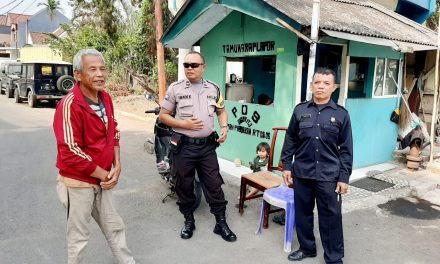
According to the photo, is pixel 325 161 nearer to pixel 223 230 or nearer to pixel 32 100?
pixel 223 230

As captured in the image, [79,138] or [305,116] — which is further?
[305,116]

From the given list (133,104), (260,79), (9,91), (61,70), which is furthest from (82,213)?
(9,91)

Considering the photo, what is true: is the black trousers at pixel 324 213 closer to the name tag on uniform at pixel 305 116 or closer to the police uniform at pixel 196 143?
the name tag on uniform at pixel 305 116

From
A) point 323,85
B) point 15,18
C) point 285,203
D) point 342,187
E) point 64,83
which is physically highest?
point 15,18

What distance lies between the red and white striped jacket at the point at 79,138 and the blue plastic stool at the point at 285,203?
1.82 m

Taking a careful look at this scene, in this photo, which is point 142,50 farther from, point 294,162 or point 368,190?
point 294,162

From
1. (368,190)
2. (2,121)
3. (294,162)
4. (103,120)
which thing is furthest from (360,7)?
(2,121)

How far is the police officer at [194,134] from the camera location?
3.62 meters

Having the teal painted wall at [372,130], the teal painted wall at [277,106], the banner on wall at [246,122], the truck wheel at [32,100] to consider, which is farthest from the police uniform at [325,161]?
the truck wheel at [32,100]

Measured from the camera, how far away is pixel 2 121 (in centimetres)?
1103

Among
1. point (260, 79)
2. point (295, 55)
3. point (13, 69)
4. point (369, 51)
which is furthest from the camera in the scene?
point (13, 69)

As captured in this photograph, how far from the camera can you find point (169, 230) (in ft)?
13.1

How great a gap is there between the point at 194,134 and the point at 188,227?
1.02m

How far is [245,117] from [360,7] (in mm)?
3175
